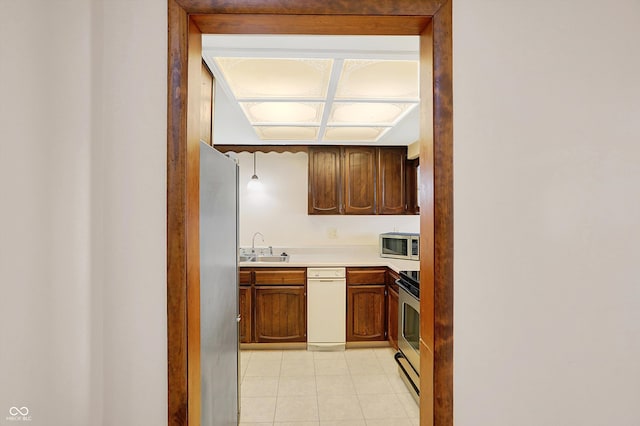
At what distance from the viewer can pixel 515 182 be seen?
38.9 inches

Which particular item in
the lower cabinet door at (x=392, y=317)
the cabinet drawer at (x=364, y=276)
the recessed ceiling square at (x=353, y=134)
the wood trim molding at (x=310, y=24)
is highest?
the recessed ceiling square at (x=353, y=134)

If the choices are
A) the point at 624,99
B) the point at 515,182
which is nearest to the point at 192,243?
the point at 515,182

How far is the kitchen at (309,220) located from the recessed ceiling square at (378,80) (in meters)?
0.03

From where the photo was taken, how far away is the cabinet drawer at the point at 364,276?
139 inches

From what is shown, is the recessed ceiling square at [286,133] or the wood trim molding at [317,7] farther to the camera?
the recessed ceiling square at [286,133]

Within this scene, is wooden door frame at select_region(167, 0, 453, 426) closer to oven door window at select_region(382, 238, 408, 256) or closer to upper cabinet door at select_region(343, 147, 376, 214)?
oven door window at select_region(382, 238, 408, 256)

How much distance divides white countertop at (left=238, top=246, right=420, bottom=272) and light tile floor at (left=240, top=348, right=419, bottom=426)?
3.03ft

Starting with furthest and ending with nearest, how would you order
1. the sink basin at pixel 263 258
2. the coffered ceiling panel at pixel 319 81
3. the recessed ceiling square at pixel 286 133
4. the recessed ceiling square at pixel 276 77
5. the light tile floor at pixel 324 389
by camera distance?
the sink basin at pixel 263 258 → the recessed ceiling square at pixel 286 133 → the light tile floor at pixel 324 389 → the recessed ceiling square at pixel 276 77 → the coffered ceiling panel at pixel 319 81

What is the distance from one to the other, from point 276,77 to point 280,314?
249cm

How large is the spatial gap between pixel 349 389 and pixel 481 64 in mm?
2585

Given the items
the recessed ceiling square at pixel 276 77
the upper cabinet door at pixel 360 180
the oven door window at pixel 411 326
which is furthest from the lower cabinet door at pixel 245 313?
the recessed ceiling square at pixel 276 77
